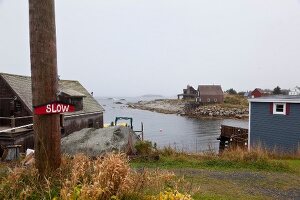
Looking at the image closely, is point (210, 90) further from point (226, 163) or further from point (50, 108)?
point (50, 108)

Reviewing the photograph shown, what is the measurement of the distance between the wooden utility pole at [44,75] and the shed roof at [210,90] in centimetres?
9505

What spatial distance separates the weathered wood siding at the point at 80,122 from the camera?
25062mm

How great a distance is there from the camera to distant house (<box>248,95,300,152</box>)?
23469 mm

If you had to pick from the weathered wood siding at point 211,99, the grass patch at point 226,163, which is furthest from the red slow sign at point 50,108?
the weathered wood siding at point 211,99

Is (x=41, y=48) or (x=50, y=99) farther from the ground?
(x=41, y=48)

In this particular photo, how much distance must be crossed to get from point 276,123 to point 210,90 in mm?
76524

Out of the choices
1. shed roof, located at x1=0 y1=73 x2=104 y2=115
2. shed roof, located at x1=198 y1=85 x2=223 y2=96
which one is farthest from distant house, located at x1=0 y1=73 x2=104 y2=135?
shed roof, located at x1=198 y1=85 x2=223 y2=96

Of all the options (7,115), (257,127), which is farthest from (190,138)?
(7,115)

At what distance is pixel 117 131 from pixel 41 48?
13.0m

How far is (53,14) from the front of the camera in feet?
15.9

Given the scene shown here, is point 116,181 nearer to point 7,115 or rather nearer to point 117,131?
point 117,131

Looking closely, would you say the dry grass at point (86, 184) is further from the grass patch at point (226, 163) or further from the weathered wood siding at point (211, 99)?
the weathered wood siding at point (211, 99)

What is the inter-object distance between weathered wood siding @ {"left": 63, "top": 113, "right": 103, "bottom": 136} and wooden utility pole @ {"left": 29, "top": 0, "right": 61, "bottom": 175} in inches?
787

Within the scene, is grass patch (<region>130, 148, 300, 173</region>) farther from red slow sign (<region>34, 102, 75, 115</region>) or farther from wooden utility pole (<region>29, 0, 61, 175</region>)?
red slow sign (<region>34, 102, 75, 115</region>)
